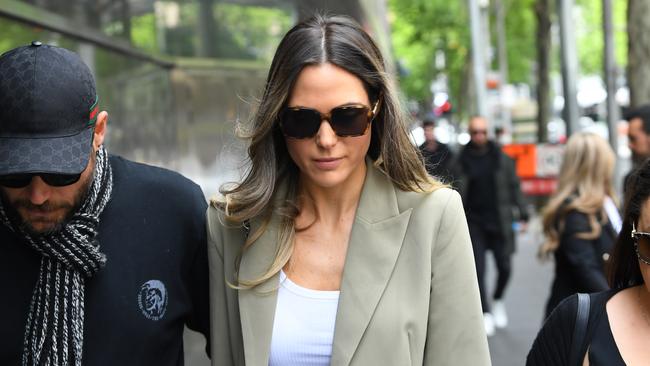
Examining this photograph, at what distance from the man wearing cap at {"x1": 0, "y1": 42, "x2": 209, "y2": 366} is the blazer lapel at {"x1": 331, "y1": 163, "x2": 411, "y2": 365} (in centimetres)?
46

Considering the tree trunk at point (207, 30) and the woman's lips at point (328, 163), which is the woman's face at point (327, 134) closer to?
the woman's lips at point (328, 163)

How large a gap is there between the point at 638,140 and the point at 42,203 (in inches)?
183

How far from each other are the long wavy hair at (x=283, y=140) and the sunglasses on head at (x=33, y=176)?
0.49m

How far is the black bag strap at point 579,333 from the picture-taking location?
8.46 ft

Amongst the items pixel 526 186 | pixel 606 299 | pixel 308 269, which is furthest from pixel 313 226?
pixel 526 186

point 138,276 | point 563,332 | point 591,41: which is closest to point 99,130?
point 138,276

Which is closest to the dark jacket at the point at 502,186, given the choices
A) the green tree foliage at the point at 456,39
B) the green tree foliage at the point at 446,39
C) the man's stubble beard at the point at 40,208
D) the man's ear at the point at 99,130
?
the man's ear at the point at 99,130

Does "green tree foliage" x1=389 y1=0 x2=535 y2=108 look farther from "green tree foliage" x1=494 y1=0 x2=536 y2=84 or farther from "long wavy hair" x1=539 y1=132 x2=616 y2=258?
"long wavy hair" x1=539 y1=132 x2=616 y2=258

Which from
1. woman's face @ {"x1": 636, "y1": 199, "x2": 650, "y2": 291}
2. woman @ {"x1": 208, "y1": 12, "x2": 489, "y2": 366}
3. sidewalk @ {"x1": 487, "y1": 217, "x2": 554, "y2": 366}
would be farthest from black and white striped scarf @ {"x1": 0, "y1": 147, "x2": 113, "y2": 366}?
sidewalk @ {"x1": 487, "y1": 217, "x2": 554, "y2": 366}

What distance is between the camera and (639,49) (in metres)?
11.1

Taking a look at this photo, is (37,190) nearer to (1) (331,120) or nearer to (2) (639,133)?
(1) (331,120)

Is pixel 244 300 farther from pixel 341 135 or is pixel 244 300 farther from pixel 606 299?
pixel 606 299

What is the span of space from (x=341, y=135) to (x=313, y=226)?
30cm

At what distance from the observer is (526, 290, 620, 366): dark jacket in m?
2.62
